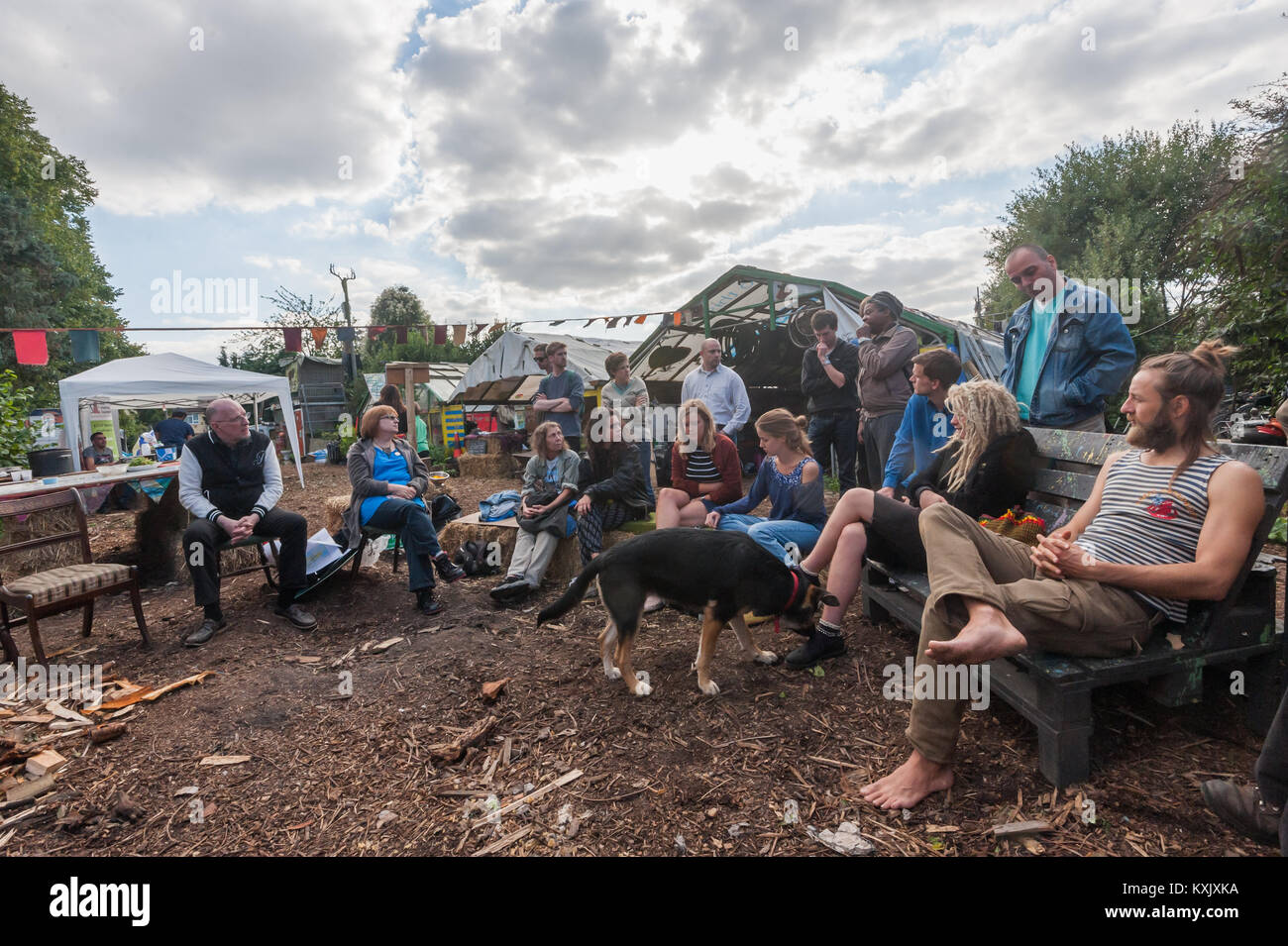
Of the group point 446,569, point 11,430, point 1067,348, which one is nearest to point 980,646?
point 1067,348

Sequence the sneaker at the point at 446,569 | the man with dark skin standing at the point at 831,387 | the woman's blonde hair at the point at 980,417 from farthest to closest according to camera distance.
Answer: the man with dark skin standing at the point at 831,387 → the sneaker at the point at 446,569 → the woman's blonde hair at the point at 980,417

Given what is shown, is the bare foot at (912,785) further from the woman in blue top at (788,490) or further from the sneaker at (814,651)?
the woman in blue top at (788,490)

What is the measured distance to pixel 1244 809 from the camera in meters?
1.88

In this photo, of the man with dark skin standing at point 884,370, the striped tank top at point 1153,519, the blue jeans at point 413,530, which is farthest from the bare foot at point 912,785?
the blue jeans at point 413,530

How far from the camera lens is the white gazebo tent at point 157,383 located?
11.3 m

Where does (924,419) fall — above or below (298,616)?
above

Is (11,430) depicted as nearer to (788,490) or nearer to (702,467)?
(702,467)

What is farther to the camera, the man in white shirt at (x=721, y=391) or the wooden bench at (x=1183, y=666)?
the man in white shirt at (x=721, y=391)

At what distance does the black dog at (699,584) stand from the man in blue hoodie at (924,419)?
1.03m

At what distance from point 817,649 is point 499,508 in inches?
156

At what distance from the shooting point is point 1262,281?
6.50 meters
